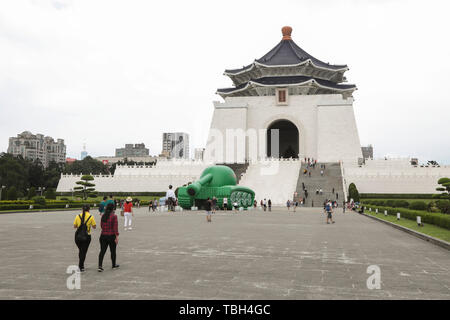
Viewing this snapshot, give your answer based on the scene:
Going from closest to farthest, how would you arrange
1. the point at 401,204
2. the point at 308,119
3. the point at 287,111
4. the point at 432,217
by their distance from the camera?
1. the point at 432,217
2. the point at 401,204
3. the point at 308,119
4. the point at 287,111

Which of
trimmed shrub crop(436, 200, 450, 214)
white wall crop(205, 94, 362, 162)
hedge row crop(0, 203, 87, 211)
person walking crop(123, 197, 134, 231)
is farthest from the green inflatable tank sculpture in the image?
white wall crop(205, 94, 362, 162)

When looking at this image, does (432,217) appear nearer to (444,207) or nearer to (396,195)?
(444,207)

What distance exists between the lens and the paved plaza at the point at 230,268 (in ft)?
15.3

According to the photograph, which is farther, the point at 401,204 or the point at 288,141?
the point at 288,141

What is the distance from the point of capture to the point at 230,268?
6039 mm

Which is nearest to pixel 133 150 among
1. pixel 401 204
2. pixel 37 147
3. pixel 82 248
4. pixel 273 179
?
pixel 37 147

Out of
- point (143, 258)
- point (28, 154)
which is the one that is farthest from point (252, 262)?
point (28, 154)

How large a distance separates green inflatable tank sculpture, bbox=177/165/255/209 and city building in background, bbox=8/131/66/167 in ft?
301

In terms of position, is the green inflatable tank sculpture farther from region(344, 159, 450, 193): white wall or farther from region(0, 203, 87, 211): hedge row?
region(344, 159, 450, 193): white wall

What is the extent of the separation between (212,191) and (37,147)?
101m

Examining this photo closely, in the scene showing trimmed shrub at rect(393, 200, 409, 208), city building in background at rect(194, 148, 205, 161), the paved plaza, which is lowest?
the paved plaza

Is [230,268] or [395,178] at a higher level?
[395,178]

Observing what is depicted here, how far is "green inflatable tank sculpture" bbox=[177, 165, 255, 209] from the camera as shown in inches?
914

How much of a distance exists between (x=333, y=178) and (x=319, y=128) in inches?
502
